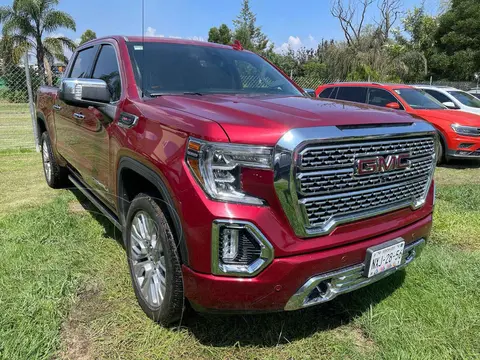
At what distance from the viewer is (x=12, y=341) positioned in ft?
7.57

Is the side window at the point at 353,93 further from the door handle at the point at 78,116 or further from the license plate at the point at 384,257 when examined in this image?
the license plate at the point at 384,257

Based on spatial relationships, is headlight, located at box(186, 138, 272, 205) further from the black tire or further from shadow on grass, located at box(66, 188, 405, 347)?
the black tire

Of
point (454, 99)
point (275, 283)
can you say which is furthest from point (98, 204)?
point (454, 99)

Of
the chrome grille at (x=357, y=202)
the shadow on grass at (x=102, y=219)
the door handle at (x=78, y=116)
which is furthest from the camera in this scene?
the shadow on grass at (x=102, y=219)

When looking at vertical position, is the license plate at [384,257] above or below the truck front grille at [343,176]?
below

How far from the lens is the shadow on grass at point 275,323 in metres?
2.46

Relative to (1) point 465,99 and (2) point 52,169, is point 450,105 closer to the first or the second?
(1) point 465,99

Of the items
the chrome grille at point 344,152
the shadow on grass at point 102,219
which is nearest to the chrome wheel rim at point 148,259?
the chrome grille at point 344,152

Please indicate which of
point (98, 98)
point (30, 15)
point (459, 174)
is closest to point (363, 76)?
point (459, 174)

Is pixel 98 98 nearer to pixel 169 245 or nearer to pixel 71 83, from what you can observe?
pixel 71 83

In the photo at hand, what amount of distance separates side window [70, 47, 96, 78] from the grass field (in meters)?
1.72

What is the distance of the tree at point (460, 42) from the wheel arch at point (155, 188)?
3066 centimetres

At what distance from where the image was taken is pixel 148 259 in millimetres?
2572

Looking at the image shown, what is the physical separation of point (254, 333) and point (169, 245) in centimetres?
84
